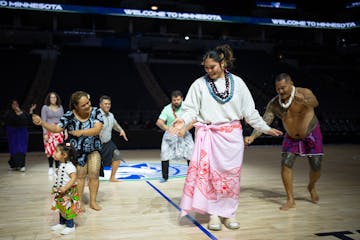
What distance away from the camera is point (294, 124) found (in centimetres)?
404

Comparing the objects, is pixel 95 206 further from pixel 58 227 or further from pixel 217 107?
pixel 217 107

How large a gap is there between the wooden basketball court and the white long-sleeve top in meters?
1.02

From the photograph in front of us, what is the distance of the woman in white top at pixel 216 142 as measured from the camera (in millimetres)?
3336

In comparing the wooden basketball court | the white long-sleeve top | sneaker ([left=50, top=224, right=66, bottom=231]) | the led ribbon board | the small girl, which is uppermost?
the led ribbon board

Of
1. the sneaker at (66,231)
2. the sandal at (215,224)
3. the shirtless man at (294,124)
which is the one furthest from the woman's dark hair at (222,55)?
the sneaker at (66,231)

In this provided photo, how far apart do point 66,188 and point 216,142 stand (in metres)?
1.43

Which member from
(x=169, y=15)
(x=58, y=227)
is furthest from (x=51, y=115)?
(x=169, y=15)

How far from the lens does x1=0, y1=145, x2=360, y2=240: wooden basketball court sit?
3.21m

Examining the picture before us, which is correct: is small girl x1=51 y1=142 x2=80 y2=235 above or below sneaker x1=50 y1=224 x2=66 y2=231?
above

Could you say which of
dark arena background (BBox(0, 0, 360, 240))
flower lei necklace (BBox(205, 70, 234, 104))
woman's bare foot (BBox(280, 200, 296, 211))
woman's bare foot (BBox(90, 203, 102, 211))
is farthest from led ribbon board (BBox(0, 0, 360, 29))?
woman's bare foot (BBox(280, 200, 296, 211))

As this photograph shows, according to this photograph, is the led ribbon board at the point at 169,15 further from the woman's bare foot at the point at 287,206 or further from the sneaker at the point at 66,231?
the woman's bare foot at the point at 287,206

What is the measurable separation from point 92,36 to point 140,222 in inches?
674

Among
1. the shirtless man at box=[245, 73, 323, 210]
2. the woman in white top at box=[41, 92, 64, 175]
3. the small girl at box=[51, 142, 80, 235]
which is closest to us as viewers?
the small girl at box=[51, 142, 80, 235]

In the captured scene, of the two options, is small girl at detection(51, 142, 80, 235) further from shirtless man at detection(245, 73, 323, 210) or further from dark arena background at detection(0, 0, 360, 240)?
shirtless man at detection(245, 73, 323, 210)
